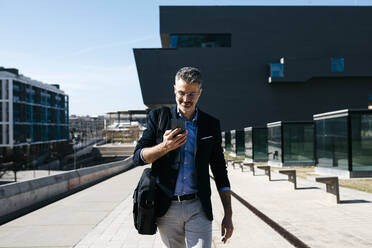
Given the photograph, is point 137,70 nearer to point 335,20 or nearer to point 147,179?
point 335,20

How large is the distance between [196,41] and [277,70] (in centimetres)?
1156

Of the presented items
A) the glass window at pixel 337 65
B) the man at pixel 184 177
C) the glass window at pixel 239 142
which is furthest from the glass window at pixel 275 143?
the glass window at pixel 337 65

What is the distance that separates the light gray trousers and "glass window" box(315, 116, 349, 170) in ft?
49.2

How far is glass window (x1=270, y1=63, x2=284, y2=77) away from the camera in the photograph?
2062 inches

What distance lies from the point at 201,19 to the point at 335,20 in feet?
60.6

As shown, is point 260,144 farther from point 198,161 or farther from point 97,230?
point 198,161

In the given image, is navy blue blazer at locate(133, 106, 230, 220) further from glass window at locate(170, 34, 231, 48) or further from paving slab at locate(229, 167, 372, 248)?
glass window at locate(170, 34, 231, 48)

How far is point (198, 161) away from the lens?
2.84 meters

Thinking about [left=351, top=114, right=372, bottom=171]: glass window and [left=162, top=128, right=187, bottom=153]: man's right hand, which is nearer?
[left=162, top=128, right=187, bottom=153]: man's right hand

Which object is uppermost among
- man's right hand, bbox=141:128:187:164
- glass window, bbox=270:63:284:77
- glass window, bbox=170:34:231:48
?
glass window, bbox=170:34:231:48

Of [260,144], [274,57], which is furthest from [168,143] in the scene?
[274,57]

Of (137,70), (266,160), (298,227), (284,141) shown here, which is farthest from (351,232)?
(137,70)

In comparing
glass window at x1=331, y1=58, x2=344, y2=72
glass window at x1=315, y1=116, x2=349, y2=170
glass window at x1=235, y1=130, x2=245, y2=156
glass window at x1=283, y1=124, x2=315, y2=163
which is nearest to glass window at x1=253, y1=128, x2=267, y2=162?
glass window at x1=283, y1=124, x2=315, y2=163

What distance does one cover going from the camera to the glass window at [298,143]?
79.8 ft
